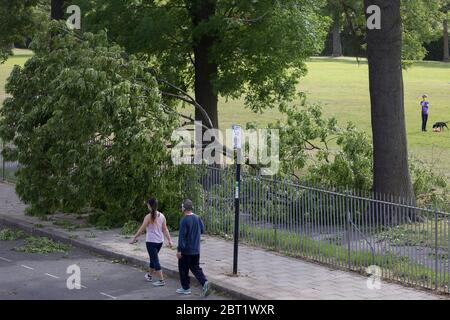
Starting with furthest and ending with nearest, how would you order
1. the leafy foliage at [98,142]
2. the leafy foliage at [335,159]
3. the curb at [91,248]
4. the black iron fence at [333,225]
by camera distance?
the leafy foliage at [335,159], the leafy foliage at [98,142], the black iron fence at [333,225], the curb at [91,248]

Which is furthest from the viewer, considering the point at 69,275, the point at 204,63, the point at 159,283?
the point at 204,63

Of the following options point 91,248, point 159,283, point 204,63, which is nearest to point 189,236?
point 159,283

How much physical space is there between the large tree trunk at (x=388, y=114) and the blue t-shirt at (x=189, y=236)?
8.37 m

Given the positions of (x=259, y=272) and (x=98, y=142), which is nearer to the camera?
(x=259, y=272)

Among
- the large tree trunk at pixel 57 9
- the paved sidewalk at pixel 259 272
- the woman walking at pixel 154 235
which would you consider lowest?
the paved sidewalk at pixel 259 272

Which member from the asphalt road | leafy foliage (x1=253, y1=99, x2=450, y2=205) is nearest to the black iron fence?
the asphalt road

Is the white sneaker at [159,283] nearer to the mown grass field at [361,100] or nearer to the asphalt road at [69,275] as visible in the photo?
the asphalt road at [69,275]

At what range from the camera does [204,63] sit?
2605cm

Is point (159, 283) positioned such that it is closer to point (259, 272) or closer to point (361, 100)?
point (259, 272)

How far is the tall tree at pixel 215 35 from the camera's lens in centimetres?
2403

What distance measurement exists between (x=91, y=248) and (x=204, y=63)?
10.0 meters

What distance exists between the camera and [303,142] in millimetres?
22969

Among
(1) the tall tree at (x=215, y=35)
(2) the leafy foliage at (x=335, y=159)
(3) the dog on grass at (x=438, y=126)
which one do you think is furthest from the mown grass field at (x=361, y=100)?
(1) the tall tree at (x=215, y=35)
